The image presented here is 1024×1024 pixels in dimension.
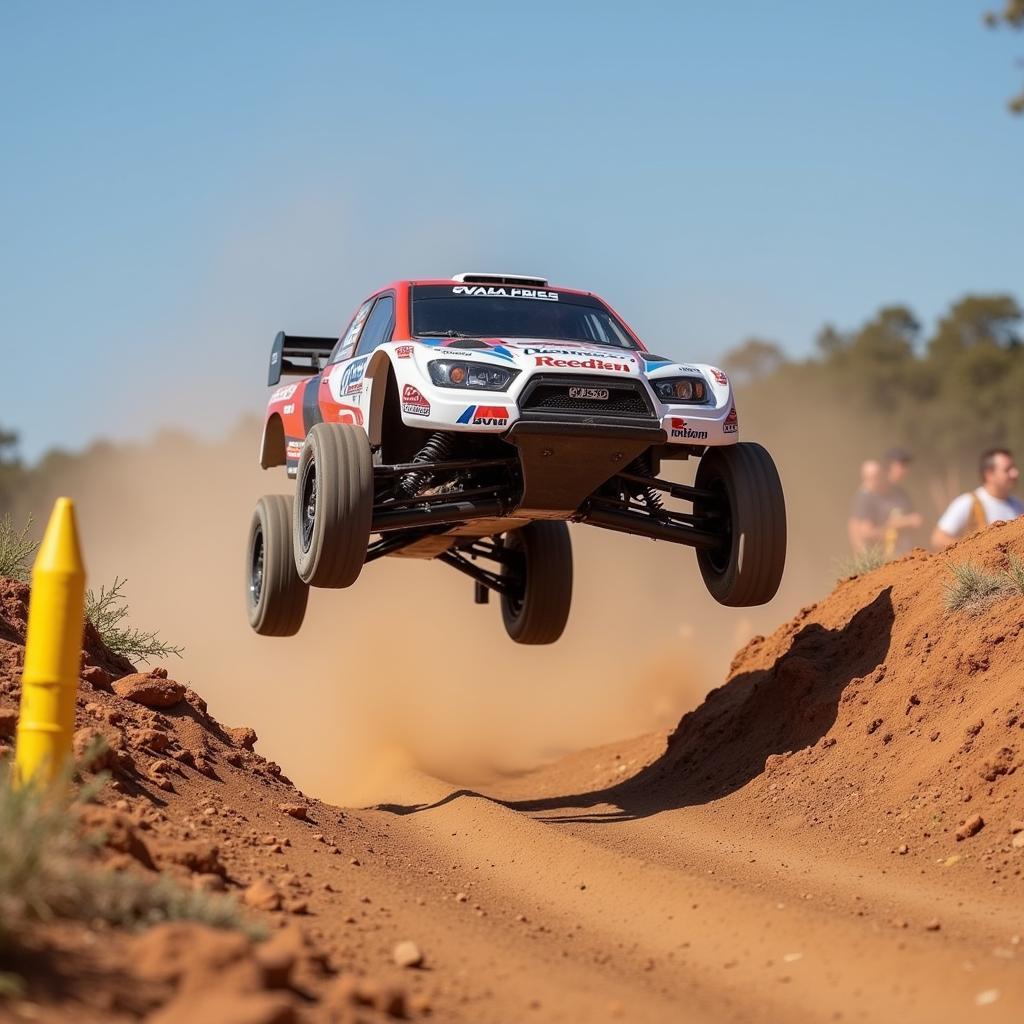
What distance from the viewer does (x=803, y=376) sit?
54125 millimetres

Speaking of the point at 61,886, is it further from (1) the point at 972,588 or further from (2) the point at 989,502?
(2) the point at 989,502

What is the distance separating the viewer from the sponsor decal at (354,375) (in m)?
8.96

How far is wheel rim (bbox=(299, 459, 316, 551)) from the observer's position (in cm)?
841

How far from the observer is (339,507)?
26.0 feet

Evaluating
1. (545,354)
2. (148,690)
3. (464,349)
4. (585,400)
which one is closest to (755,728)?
(585,400)

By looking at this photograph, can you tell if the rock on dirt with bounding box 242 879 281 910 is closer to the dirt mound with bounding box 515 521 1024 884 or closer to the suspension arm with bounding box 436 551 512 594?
the dirt mound with bounding box 515 521 1024 884

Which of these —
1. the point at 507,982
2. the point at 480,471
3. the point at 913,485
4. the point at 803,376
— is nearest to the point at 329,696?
the point at 480,471

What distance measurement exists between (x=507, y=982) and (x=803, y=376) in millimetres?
51226

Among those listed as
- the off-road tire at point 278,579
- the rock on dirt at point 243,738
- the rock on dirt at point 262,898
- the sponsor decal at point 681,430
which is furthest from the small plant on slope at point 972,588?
the rock on dirt at point 262,898

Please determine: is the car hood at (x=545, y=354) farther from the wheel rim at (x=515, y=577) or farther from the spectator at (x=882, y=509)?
the spectator at (x=882, y=509)

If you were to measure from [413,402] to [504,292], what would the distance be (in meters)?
1.87

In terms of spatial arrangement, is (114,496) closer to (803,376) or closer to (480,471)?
(803,376)

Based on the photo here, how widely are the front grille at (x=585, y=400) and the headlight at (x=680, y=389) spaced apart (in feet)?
0.66

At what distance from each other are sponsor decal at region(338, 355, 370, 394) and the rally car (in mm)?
18
